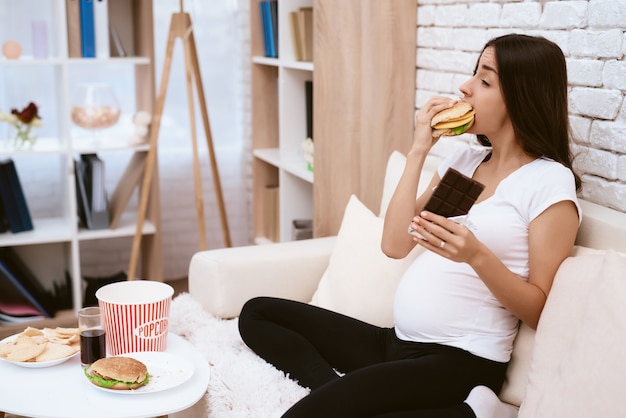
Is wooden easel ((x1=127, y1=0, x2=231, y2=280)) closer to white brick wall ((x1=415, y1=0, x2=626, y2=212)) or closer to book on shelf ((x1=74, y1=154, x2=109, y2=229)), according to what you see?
book on shelf ((x1=74, y1=154, x2=109, y2=229))

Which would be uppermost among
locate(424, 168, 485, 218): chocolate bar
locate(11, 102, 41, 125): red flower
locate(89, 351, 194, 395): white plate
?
locate(11, 102, 41, 125): red flower

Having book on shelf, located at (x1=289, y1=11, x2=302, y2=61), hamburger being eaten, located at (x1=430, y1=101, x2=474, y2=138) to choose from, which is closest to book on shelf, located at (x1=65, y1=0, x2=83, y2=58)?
book on shelf, located at (x1=289, y1=11, x2=302, y2=61)

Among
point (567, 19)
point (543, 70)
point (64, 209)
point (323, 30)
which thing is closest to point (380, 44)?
point (323, 30)

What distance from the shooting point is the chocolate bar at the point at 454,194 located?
1.55 meters

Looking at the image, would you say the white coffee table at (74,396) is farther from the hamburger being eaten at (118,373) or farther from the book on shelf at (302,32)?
the book on shelf at (302,32)

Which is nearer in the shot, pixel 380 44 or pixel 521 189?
pixel 521 189

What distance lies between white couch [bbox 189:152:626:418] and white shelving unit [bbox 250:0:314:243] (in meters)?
0.71

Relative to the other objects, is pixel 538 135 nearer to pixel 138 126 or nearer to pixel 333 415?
pixel 333 415

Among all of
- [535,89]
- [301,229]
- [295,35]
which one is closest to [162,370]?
[535,89]

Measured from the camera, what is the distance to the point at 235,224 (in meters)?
4.15

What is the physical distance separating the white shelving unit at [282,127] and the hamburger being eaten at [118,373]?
148 cm

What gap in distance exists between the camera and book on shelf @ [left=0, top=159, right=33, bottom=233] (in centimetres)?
324

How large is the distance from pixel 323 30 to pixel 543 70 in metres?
1.15

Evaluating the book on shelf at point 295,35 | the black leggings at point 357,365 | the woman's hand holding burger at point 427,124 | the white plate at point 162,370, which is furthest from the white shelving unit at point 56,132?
the woman's hand holding burger at point 427,124
